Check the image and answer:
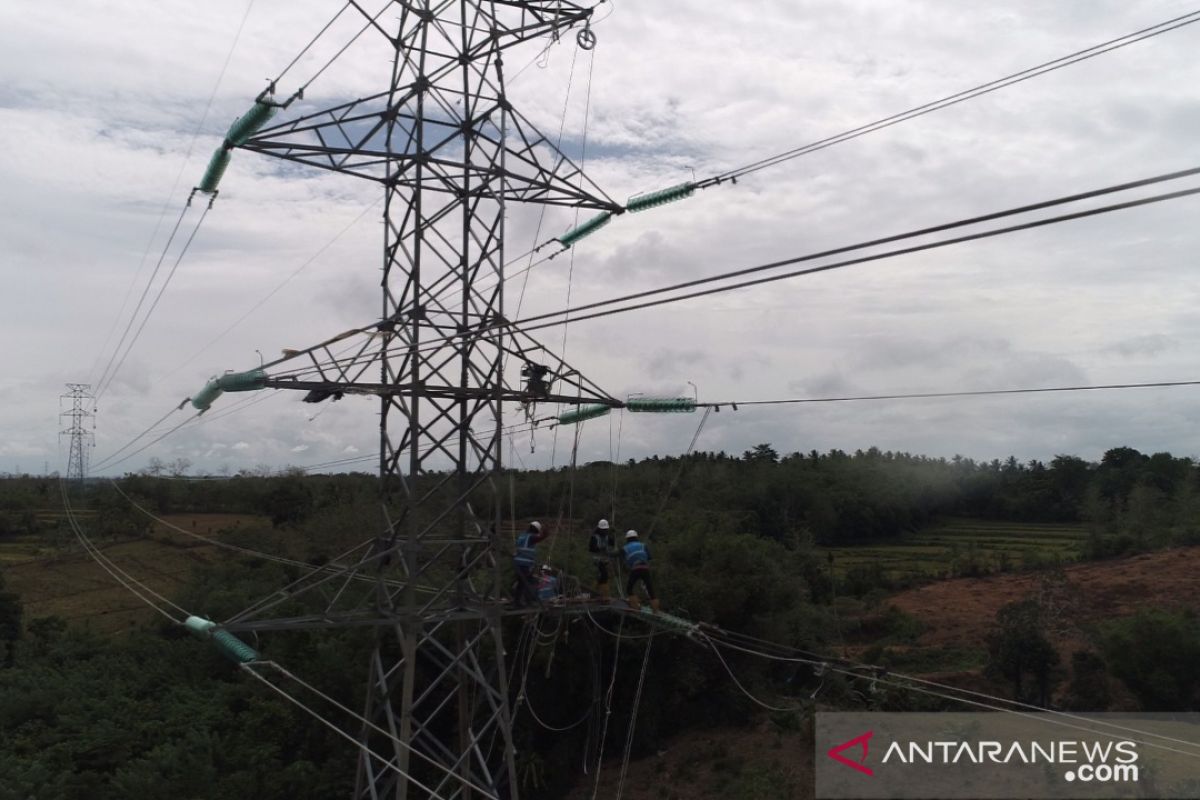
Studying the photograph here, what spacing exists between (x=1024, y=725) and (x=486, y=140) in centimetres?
1540

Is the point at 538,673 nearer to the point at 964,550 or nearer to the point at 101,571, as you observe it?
the point at 964,550

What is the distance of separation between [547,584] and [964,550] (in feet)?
129

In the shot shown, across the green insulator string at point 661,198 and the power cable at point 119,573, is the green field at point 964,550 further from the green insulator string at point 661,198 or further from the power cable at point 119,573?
the green insulator string at point 661,198

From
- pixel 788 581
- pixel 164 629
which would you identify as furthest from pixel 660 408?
pixel 164 629

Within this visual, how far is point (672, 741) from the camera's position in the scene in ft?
67.3

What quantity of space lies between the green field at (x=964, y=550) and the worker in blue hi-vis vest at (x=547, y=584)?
3059cm

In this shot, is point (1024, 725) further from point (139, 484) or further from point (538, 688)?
point (139, 484)

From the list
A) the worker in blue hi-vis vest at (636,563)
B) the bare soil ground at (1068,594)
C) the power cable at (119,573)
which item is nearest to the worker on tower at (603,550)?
the worker in blue hi-vis vest at (636,563)

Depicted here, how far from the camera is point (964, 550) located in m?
44.9

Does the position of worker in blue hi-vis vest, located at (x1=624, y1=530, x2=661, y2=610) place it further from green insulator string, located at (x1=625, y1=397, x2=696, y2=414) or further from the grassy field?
the grassy field

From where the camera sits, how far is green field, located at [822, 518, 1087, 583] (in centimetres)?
3959

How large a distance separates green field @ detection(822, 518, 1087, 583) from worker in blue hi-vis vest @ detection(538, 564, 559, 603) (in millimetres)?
30588

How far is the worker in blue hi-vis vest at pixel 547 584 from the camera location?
35.1ft

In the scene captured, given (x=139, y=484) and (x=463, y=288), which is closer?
(x=463, y=288)
